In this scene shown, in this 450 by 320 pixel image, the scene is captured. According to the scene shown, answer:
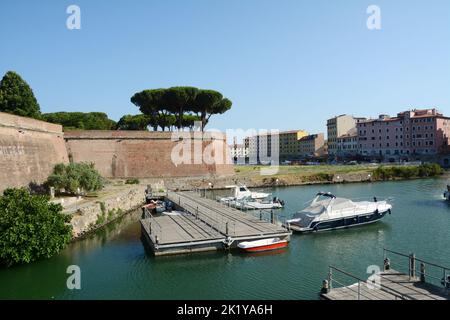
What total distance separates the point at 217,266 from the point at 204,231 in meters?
4.05

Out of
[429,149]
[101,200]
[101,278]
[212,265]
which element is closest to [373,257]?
[212,265]

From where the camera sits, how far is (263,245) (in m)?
19.5

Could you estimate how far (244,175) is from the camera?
57.3 meters

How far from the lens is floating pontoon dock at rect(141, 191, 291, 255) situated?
1919 cm

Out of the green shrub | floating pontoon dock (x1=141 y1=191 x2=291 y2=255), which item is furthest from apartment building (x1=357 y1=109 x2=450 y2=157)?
floating pontoon dock (x1=141 y1=191 x2=291 y2=255)

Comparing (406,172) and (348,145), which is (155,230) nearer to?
(406,172)

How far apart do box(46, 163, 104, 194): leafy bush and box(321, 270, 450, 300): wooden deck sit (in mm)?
24178

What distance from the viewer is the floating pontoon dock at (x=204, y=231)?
755 inches

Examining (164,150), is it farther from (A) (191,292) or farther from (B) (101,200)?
(A) (191,292)

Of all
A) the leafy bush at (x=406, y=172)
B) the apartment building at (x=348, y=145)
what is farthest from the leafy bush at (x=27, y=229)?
the apartment building at (x=348, y=145)

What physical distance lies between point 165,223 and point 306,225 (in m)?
8.54

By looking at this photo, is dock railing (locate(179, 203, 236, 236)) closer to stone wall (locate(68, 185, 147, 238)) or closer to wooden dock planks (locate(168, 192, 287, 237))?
wooden dock planks (locate(168, 192, 287, 237))

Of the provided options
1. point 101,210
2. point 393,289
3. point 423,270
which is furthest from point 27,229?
point 423,270

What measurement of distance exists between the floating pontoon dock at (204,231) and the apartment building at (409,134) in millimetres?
70073
